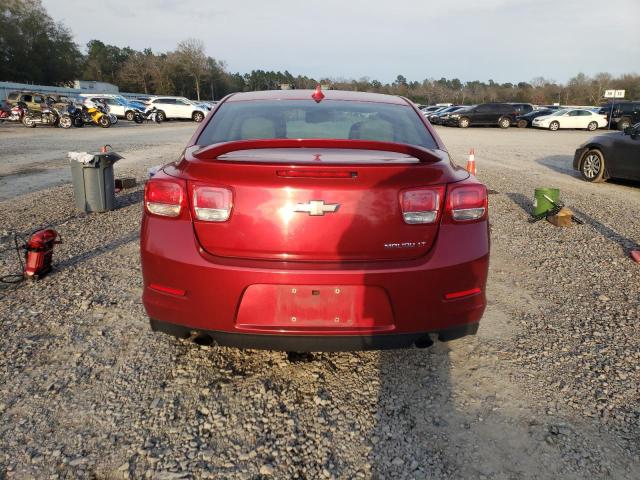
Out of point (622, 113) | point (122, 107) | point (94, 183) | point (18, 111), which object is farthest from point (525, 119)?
point (94, 183)

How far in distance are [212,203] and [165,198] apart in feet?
0.90

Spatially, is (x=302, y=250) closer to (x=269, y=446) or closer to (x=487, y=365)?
(x=269, y=446)

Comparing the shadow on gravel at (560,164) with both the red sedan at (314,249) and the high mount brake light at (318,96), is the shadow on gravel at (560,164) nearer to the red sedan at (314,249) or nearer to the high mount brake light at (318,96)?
the high mount brake light at (318,96)

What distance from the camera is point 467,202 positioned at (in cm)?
238

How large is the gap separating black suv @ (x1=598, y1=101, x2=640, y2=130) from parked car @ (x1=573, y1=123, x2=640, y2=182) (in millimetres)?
26088

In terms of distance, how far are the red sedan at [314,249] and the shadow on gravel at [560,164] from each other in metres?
10.7

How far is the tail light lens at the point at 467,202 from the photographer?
7.71 feet

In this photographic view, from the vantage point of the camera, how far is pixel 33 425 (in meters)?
2.30

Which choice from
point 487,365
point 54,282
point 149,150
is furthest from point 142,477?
point 149,150

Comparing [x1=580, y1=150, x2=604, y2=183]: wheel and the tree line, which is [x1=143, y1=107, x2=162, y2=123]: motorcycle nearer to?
the tree line

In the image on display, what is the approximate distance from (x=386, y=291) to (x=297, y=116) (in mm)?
1509

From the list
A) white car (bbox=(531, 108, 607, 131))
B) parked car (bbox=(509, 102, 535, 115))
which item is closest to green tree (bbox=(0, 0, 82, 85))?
parked car (bbox=(509, 102, 535, 115))

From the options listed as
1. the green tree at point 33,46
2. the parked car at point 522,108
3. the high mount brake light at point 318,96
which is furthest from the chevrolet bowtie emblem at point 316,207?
the green tree at point 33,46

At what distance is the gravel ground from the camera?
6.90 feet
